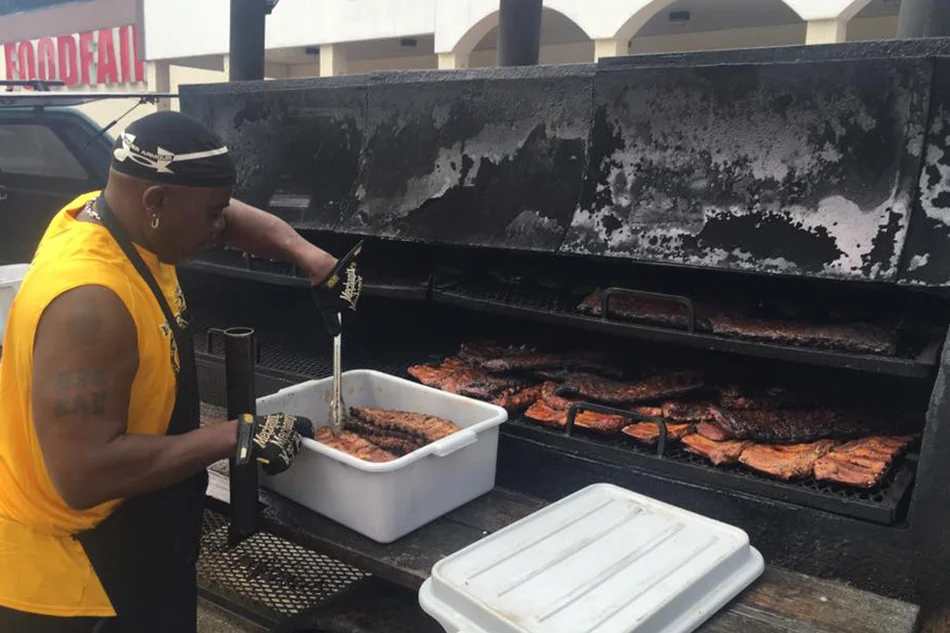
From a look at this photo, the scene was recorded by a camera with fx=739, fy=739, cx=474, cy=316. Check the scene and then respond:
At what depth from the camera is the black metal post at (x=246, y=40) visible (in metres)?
4.60

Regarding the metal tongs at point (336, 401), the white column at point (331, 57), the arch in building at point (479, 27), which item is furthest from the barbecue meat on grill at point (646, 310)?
the white column at point (331, 57)

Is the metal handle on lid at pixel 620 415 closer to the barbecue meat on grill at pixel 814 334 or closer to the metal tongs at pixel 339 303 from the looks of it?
the barbecue meat on grill at pixel 814 334

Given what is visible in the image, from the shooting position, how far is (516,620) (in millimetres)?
1766

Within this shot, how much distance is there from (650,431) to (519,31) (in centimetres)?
249

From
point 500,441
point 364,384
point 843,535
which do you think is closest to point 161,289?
point 364,384

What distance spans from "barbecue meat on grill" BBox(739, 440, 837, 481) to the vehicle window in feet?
18.5

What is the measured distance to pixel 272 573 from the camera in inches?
136

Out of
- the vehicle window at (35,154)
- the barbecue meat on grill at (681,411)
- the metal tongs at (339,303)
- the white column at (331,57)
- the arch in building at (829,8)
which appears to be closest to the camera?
the metal tongs at (339,303)

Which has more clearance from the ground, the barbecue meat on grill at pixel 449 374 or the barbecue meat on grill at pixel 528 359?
the barbecue meat on grill at pixel 528 359

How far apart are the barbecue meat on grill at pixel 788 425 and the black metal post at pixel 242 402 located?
1.60 meters

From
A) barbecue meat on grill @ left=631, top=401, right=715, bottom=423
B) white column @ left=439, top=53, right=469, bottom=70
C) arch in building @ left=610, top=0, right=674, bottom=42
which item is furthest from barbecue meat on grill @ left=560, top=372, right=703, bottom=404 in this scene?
white column @ left=439, top=53, right=469, bottom=70

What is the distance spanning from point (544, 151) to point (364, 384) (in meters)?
1.25

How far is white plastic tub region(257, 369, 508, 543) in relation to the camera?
2273 mm

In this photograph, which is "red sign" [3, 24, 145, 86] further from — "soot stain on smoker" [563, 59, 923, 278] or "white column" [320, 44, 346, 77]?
"soot stain on smoker" [563, 59, 923, 278]
